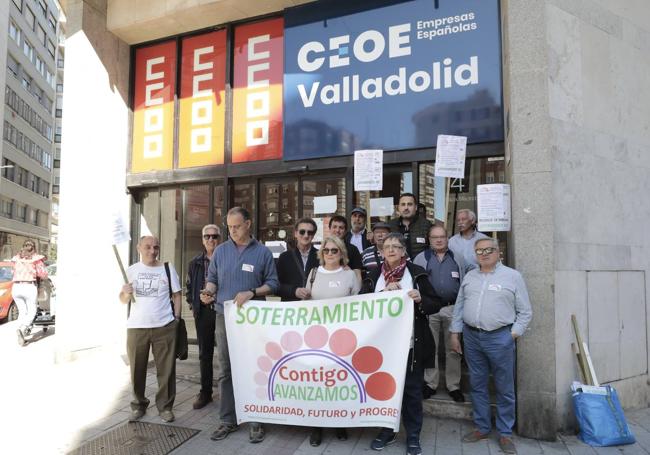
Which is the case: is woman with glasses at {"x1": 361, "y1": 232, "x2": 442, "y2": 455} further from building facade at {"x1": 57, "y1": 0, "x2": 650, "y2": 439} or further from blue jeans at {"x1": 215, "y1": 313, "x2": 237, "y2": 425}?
blue jeans at {"x1": 215, "y1": 313, "x2": 237, "y2": 425}

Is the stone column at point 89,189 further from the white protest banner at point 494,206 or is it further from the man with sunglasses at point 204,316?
the white protest banner at point 494,206

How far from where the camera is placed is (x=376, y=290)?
3.99m

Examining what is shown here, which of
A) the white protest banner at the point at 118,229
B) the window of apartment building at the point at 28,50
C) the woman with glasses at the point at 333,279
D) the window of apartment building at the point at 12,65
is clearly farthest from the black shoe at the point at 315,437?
the window of apartment building at the point at 28,50

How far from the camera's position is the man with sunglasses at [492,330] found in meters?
3.87

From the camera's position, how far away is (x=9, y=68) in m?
39.4

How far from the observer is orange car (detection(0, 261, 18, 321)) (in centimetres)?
1088

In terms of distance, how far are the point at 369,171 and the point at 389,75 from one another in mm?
1636

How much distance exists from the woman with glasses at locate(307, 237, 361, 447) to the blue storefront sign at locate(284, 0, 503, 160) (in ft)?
8.55

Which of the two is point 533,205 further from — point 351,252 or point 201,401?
point 201,401

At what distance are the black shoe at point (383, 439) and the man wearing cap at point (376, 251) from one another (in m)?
1.58

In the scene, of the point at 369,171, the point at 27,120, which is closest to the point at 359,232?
the point at 369,171

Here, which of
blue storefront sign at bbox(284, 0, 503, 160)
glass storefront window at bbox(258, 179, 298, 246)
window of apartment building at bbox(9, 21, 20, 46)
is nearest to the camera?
blue storefront sign at bbox(284, 0, 503, 160)

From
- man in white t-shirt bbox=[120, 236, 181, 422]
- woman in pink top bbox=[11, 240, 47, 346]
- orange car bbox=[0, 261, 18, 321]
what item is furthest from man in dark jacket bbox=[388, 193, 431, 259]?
orange car bbox=[0, 261, 18, 321]

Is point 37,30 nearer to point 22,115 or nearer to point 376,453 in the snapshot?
point 22,115
